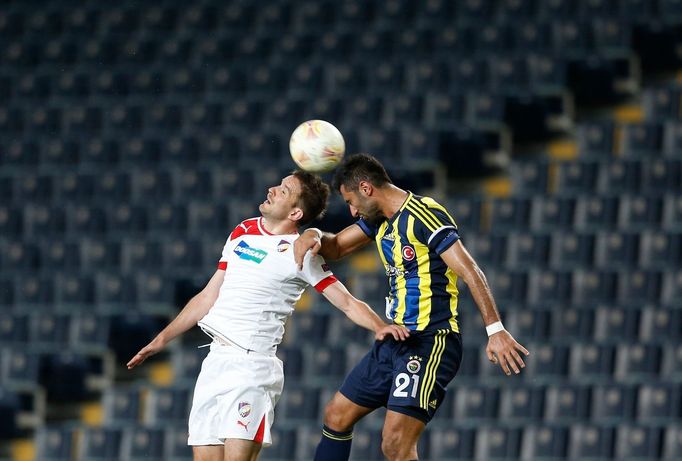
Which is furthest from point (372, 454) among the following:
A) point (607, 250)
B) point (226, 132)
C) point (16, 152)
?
point (16, 152)

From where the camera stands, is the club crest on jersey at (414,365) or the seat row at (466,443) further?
the seat row at (466,443)

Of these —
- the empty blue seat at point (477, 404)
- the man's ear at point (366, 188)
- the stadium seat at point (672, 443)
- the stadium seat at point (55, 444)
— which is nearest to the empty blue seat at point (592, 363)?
the empty blue seat at point (477, 404)

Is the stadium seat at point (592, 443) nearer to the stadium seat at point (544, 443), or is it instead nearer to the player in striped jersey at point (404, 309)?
the stadium seat at point (544, 443)

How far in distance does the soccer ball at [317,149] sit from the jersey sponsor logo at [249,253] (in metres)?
0.45

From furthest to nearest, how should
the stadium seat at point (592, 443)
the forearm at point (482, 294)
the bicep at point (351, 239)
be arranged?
1. the stadium seat at point (592, 443)
2. the bicep at point (351, 239)
3. the forearm at point (482, 294)

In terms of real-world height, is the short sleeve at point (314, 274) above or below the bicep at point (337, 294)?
above

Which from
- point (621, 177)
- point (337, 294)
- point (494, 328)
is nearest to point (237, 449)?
point (337, 294)

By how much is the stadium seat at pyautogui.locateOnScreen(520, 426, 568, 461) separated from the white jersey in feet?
13.3

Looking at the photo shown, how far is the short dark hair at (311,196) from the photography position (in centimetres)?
623

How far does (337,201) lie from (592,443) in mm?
3299

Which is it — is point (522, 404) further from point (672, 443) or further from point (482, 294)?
point (482, 294)

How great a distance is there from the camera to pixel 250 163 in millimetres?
12945

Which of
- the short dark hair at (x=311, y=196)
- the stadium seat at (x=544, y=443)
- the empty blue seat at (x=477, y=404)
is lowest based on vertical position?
the stadium seat at (x=544, y=443)

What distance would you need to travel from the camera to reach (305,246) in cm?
609
